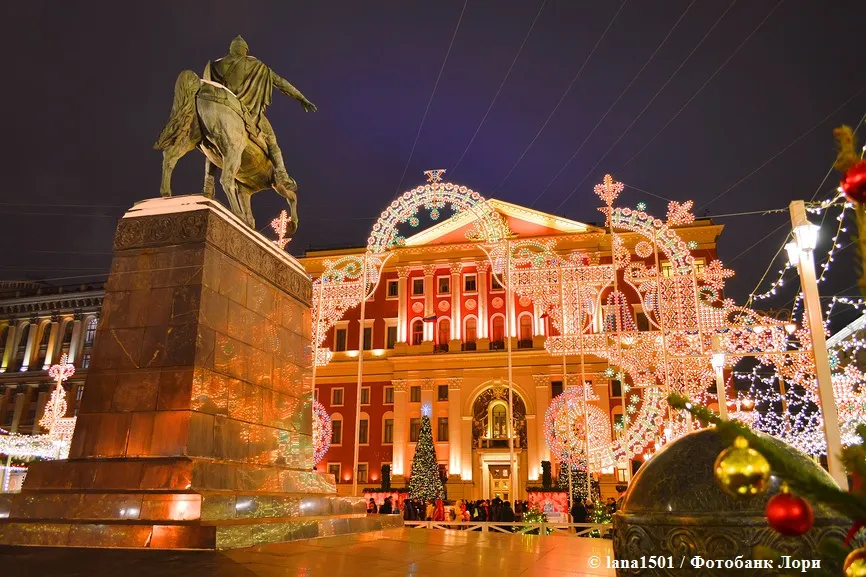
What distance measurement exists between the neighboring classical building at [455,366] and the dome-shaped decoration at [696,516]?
96.5 feet

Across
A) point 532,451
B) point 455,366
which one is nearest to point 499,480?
point 532,451

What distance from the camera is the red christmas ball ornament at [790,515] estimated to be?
59.4 inches

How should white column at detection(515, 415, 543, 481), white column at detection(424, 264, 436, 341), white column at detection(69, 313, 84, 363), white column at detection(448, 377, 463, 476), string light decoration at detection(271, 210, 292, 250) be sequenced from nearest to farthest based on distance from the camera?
string light decoration at detection(271, 210, 292, 250) → white column at detection(515, 415, 543, 481) → white column at detection(448, 377, 463, 476) → white column at detection(424, 264, 436, 341) → white column at detection(69, 313, 84, 363)

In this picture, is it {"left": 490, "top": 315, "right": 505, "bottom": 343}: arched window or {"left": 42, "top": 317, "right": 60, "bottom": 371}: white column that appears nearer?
{"left": 490, "top": 315, "right": 505, "bottom": 343}: arched window

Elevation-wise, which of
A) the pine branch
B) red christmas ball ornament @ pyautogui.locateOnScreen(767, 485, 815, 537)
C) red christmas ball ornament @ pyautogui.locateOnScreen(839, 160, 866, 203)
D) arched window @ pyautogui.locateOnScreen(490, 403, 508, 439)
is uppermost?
arched window @ pyautogui.locateOnScreen(490, 403, 508, 439)

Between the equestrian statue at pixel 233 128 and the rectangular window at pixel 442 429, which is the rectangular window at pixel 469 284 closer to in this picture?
the rectangular window at pixel 442 429

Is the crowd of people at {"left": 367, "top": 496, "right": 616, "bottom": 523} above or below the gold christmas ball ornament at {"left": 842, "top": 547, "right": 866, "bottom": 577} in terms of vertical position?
below

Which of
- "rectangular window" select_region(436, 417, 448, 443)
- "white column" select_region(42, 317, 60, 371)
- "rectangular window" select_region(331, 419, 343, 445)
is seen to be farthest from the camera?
"white column" select_region(42, 317, 60, 371)

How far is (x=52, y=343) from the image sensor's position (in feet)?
163

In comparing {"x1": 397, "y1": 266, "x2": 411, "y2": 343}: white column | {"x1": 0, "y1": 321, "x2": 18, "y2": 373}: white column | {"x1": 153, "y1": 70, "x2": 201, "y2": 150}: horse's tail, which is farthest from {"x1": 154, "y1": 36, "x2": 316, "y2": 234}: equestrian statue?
{"x1": 0, "y1": 321, "x2": 18, "y2": 373}: white column

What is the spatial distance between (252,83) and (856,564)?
8.89 meters

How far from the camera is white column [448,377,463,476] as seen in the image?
33.5 m

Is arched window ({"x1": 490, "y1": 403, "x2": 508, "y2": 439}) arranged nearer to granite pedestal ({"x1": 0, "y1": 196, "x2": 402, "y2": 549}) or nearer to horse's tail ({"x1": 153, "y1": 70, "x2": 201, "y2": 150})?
granite pedestal ({"x1": 0, "y1": 196, "x2": 402, "y2": 549})

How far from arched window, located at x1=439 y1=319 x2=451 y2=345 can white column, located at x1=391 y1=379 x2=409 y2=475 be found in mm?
3336
